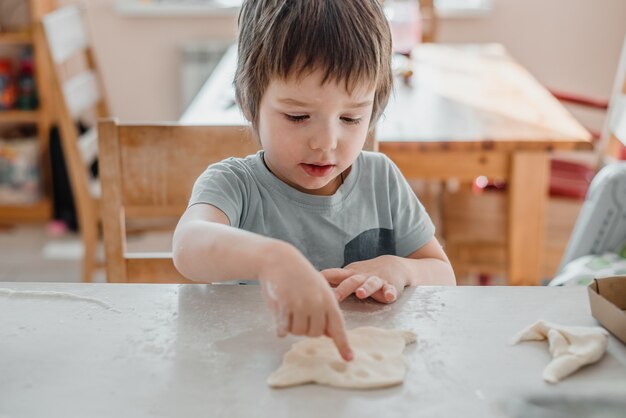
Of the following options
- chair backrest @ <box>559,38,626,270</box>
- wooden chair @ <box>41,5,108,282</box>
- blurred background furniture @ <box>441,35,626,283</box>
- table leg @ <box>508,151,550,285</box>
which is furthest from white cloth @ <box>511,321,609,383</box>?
wooden chair @ <box>41,5,108,282</box>

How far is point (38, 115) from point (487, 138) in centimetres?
220

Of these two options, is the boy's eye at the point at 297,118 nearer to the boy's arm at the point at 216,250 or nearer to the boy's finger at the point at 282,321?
the boy's arm at the point at 216,250

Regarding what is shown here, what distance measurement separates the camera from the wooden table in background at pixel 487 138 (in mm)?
1921

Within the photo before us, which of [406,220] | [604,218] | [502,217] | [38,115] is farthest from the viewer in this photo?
[38,115]

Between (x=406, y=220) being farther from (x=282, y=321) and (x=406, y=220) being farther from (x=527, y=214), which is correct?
(x=527, y=214)

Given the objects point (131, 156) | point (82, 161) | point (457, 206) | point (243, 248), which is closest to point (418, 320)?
point (243, 248)

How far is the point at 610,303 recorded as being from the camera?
2.80 ft

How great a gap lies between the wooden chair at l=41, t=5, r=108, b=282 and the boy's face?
144 cm

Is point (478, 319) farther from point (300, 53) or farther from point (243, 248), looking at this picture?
point (300, 53)

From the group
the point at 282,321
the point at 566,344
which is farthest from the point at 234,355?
the point at 566,344

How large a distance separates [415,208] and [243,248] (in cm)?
48

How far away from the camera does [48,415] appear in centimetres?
69

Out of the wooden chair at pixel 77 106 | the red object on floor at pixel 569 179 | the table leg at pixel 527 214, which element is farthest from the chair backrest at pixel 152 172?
the red object on floor at pixel 569 179

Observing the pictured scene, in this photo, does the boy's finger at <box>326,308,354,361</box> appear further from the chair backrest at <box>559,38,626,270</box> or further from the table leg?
the table leg
